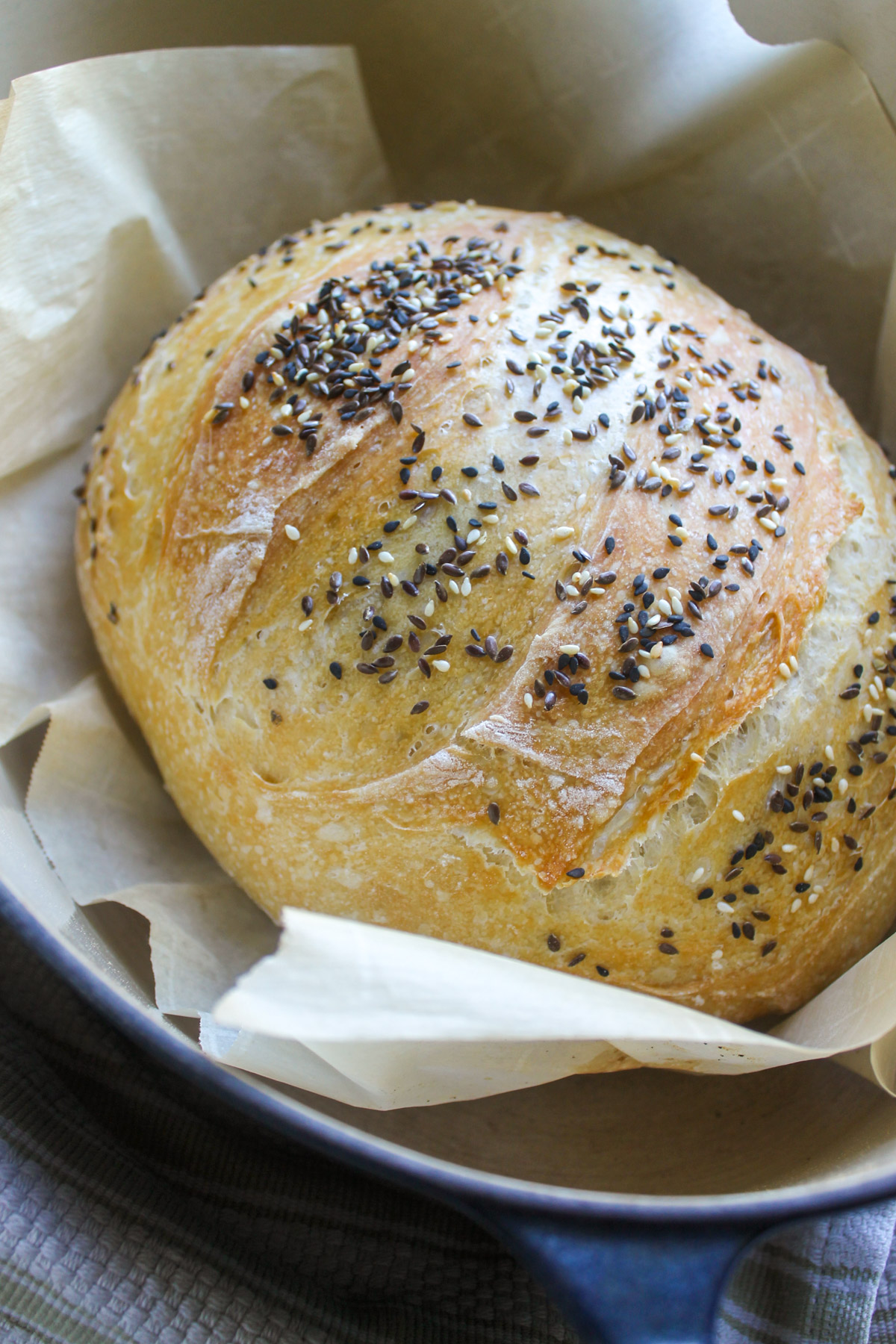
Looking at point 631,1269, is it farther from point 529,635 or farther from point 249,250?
point 249,250

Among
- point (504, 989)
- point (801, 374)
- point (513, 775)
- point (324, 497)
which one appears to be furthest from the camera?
point (801, 374)

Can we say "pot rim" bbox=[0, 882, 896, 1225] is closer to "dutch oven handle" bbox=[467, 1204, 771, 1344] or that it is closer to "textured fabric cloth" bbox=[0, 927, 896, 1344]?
"dutch oven handle" bbox=[467, 1204, 771, 1344]

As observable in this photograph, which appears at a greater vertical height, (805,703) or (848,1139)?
(805,703)

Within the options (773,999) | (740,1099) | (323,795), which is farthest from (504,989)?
(740,1099)

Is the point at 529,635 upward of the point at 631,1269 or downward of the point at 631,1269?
upward

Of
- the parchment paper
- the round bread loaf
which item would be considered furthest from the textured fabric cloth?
the round bread loaf

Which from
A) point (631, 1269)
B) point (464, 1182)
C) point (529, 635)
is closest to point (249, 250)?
point (529, 635)

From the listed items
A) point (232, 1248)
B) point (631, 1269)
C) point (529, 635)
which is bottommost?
point (232, 1248)

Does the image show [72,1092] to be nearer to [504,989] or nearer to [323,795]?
[323,795]
